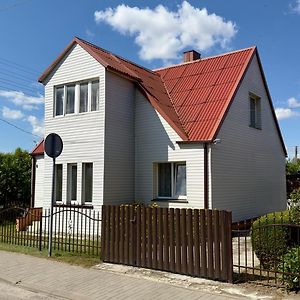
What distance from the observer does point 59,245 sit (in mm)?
11125

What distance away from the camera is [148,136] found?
15.2 metres

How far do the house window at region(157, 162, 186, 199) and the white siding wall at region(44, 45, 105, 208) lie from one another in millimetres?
2438

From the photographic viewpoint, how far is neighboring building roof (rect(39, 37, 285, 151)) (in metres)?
14.6

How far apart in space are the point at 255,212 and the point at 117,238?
9.16 m

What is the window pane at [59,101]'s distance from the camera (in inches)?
621

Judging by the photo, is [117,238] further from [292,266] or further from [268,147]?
[268,147]

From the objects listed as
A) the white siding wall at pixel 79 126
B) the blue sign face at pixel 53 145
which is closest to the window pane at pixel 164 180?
the white siding wall at pixel 79 126

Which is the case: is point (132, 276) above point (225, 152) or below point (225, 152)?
below

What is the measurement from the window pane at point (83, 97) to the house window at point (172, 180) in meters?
3.64

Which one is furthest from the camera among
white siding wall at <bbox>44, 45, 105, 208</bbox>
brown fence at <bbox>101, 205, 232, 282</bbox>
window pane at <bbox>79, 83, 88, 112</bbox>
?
window pane at <bbox>79, 83, 88, 112</bbox>

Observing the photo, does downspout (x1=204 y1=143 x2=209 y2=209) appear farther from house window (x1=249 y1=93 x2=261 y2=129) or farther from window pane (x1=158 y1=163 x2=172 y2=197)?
house window (x1=249 y1=93 x2=261 y2=129)

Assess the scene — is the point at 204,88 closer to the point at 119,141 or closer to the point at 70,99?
the point at 119,141

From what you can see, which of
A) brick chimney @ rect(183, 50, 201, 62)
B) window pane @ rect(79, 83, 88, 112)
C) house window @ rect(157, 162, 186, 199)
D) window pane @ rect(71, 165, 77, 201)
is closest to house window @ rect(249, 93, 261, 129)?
brick chimney @ rect(183, 50, 201, 62)

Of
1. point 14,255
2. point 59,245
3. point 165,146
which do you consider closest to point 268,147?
point 165,146
